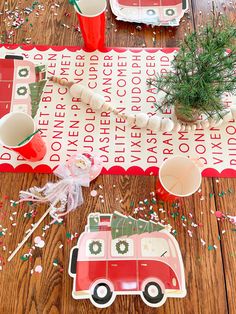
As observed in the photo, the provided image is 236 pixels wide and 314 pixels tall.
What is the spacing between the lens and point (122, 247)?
772 mm

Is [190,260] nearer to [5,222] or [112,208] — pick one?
[112,208]

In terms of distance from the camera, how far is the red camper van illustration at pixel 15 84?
95 centimetres

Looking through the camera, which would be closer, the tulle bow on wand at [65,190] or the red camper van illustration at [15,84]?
the tulle bow on wand at [65,190]

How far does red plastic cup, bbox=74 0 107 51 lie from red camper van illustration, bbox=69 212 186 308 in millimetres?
576

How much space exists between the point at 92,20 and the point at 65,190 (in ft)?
1.67

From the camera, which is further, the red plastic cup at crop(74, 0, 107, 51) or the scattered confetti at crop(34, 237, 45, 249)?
the red plastic cup at crop(74, 0, 107, 51)

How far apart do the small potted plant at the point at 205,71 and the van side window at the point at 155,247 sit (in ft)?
1.17

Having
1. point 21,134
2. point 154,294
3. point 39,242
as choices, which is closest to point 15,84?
point 21,134

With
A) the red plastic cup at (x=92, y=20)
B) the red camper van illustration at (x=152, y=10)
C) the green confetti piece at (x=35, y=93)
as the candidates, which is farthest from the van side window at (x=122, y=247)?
the red camper van illustration at (x=152, y=10)

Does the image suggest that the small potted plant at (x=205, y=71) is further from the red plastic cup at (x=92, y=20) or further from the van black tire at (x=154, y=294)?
the van black tire at (x=154, y=294)

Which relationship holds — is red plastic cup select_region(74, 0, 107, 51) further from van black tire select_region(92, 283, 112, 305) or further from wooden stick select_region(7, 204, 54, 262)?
van black tire select_region(92, 283, 112, 305)

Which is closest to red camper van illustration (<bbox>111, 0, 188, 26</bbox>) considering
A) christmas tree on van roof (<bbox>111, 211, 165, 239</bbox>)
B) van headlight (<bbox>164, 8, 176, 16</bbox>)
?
van headlight (<bbox>164, 8, 176, 16</bbox>)

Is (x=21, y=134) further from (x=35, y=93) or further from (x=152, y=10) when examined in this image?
(x=152, y=10)

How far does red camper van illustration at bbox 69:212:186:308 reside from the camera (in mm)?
736
